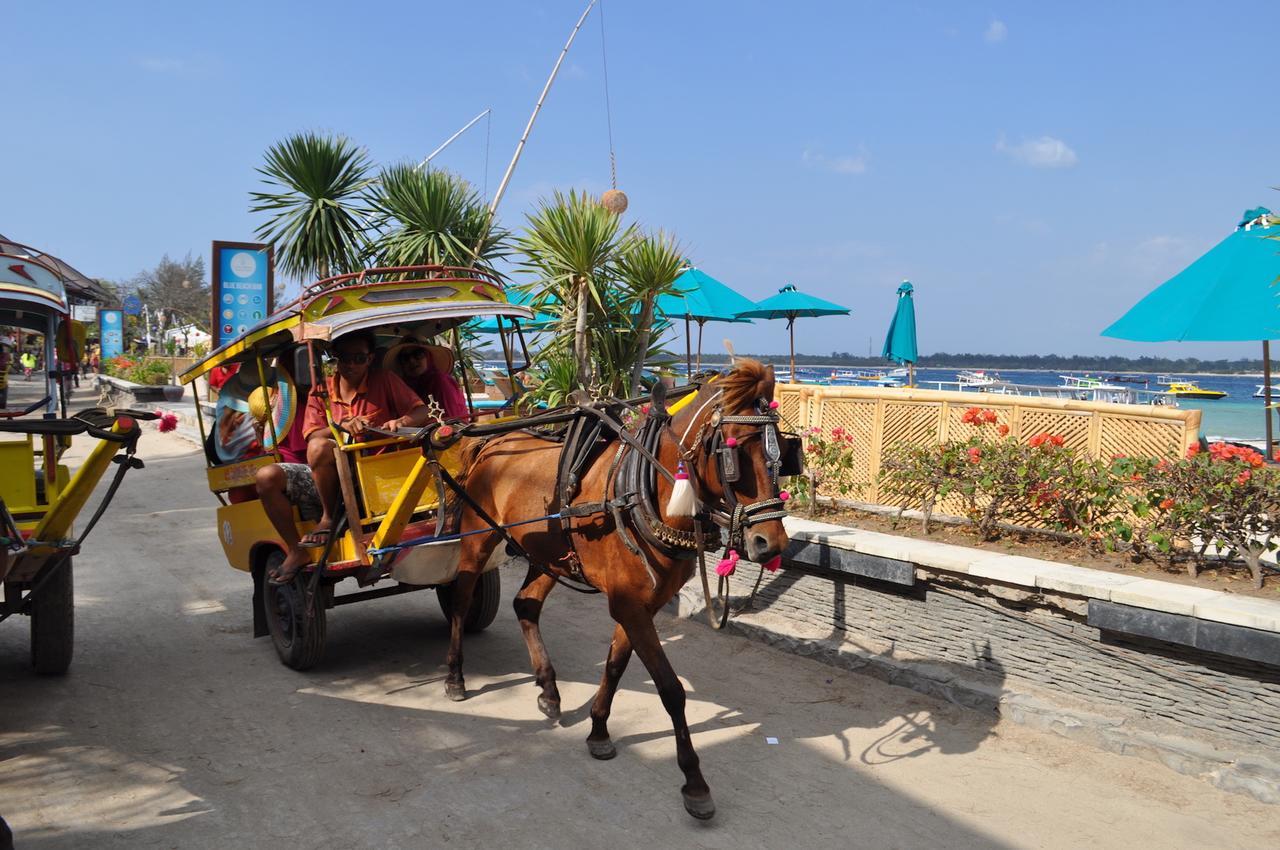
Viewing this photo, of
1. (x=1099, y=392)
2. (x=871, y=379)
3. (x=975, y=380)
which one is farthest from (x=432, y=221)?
(x=871, y=379)

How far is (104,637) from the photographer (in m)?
7.18

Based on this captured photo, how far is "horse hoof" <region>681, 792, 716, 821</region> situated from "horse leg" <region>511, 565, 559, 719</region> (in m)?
1.44

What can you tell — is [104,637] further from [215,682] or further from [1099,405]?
[1099,405]

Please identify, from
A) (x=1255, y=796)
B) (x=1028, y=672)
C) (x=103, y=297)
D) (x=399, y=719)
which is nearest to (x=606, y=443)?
(x=399, y=719)

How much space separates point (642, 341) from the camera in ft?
35.9

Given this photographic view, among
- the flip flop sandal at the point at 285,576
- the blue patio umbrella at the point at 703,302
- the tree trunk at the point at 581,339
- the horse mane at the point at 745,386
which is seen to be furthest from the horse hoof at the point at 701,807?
the blue patio umbrella at the point at 703,302

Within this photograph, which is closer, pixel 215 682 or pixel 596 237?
pixel 215 682

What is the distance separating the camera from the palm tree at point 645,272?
10.4m

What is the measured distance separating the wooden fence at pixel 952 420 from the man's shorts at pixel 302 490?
5.04 meters

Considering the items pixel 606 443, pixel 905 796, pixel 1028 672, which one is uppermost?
pixel 606 443

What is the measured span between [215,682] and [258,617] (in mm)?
737

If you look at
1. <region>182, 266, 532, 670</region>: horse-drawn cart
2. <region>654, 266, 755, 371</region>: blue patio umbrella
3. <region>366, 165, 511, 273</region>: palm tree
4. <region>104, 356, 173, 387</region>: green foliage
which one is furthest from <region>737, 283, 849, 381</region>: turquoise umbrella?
<region>104, 356, 173, 387</region>: green foliage

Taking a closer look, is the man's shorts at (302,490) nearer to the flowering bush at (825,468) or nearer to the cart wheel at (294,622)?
the cart wheel at (294,622)

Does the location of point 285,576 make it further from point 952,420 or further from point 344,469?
point 952,420
